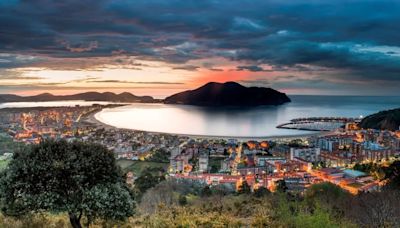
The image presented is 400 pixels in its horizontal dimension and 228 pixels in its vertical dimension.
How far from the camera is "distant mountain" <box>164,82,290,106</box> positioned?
10212 cm

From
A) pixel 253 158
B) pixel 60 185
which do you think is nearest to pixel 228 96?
pixel 253 158

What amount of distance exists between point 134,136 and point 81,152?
1611 inches

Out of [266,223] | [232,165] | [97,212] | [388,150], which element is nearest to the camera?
[97,212]

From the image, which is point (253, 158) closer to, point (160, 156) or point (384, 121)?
point (160, 156)

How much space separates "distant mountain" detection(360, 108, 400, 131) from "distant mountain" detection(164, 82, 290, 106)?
143ft

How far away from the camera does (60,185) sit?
474 cm

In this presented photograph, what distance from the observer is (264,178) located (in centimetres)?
2302

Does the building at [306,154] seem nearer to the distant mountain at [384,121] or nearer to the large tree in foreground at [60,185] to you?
the distant mountain at [384,121]

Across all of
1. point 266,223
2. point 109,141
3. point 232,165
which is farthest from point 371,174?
point 109,141

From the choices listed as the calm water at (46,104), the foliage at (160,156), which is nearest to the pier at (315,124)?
the foliage at (160,156)

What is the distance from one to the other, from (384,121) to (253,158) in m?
33.4

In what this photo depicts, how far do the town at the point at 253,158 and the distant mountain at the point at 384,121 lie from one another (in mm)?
5797

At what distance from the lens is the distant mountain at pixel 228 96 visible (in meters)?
102

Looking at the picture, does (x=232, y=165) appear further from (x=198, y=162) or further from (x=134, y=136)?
(x=134, y=136)
